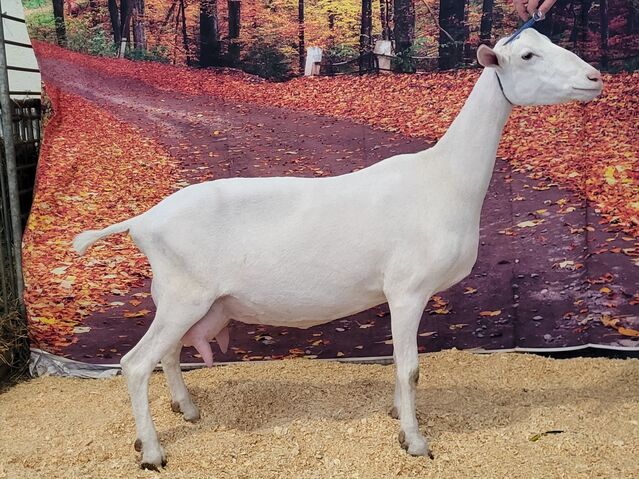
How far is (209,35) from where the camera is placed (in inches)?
164

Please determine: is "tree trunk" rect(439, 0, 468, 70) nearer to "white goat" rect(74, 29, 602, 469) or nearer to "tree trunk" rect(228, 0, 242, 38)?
"white goat" rect(74, 29, 602, 469)

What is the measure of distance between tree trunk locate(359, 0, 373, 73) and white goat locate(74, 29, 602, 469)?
1259mm

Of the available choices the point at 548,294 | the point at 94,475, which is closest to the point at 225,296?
the point at 94,475

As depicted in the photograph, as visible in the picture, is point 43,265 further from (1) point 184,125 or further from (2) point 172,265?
(2) point 172,265

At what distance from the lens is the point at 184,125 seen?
426 centimetres

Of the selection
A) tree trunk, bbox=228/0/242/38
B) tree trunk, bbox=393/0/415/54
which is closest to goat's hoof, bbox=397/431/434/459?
tree trunk, bbox=393/0/415/54

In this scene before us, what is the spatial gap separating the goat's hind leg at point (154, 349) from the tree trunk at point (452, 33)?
2395mm

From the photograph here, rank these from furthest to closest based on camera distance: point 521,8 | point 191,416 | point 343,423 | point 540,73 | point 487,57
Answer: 1. point 521,8
2. point 191,416
3. point 343,423
4. point 540,73
5. point 487,57

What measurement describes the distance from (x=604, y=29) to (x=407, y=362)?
2683 millimetres

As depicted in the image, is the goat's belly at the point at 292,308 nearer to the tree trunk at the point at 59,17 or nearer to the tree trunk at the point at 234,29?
the tree trunk at the point at 234,29

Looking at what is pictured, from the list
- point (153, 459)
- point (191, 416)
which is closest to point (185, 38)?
point (191, 416)

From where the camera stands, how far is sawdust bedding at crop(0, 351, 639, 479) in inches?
115

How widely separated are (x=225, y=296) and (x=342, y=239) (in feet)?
2.17

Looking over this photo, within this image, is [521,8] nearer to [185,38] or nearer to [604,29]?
[604,29]
